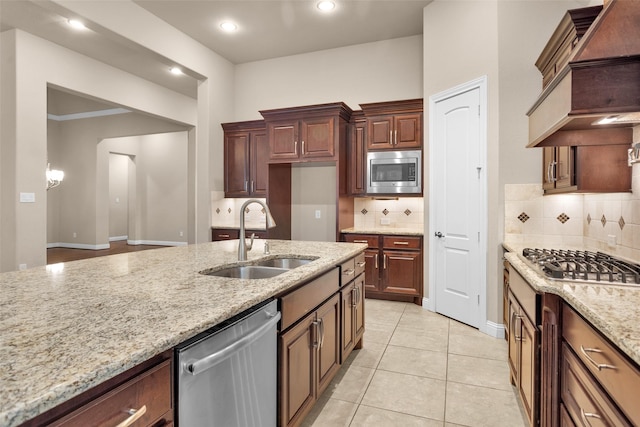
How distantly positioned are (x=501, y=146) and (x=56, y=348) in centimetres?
336

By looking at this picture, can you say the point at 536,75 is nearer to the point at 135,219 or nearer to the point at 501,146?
the point at 501,146

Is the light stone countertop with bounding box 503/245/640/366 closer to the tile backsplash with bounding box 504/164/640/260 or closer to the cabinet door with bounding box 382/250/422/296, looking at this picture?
the tile backsplash with bounding box 504/164/640/260

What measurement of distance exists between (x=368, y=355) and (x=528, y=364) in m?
1.34

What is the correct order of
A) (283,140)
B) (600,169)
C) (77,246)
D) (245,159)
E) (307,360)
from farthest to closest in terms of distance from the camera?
(77,246) → (245,159) → (283,140) → (600,169) → (307,360)

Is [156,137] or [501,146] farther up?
[156,137]

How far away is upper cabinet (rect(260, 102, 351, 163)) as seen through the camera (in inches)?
172

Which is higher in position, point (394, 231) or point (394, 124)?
point (394, 124)

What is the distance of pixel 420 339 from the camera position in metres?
3.12

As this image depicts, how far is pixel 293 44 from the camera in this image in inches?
191

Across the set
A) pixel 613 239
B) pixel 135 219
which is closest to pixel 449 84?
pixel 613 239

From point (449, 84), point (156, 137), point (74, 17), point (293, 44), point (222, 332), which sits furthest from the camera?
point (156, 137)

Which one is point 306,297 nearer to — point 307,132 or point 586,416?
point 586,416

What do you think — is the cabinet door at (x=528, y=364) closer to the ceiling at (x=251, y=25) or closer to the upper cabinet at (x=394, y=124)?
the upper cabinet at (x=394, y=124)

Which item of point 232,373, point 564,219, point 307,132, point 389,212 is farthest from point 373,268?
point 232,373
